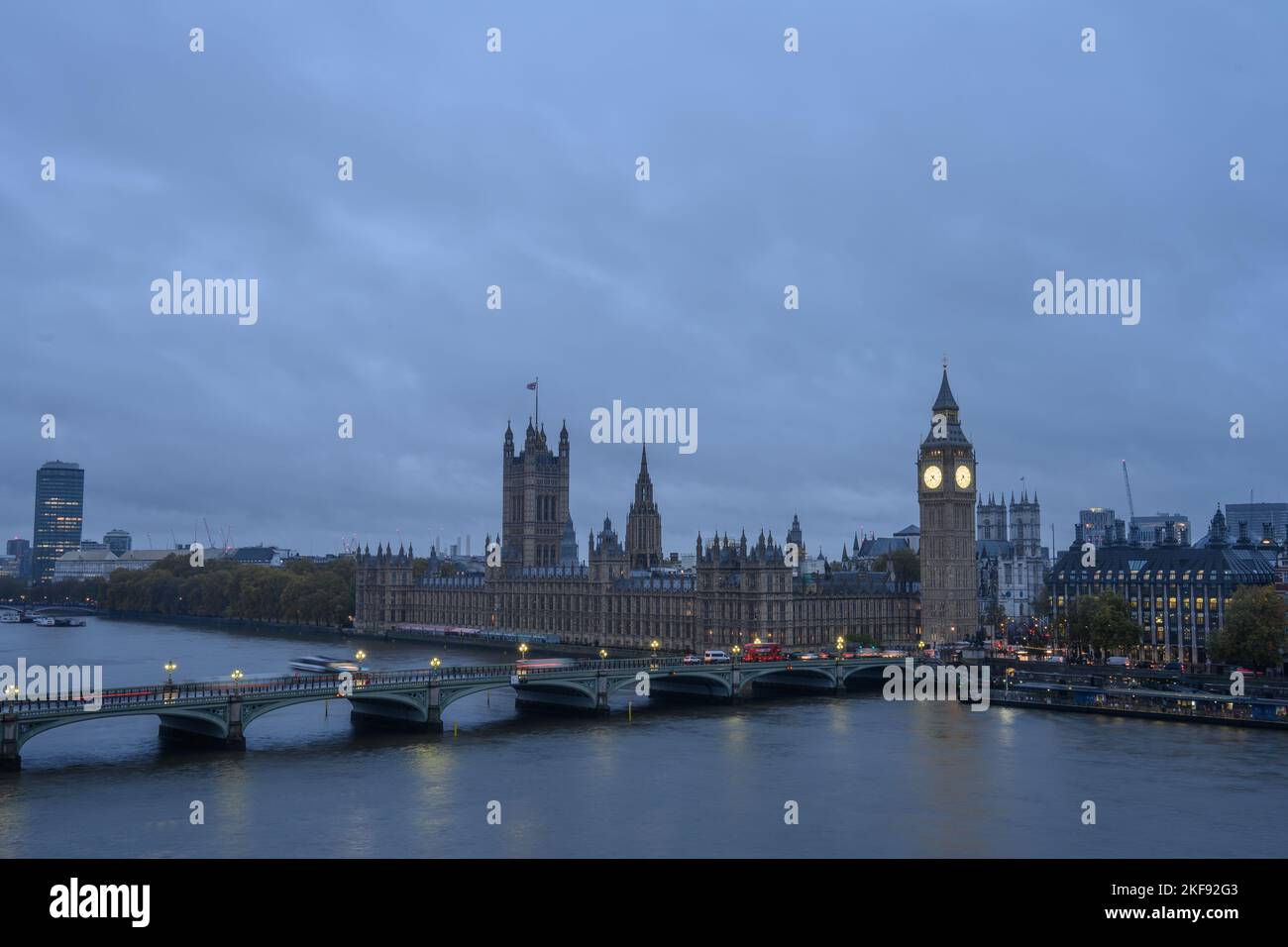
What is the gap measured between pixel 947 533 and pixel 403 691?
8717cm

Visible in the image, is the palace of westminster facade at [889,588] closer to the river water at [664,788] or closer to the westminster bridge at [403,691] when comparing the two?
the westminster bridge at [403,691]

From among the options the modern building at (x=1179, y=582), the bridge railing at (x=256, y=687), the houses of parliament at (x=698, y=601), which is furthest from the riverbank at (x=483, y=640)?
the modern building at (x=1179, y=582)

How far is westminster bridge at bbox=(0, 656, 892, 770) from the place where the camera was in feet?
221

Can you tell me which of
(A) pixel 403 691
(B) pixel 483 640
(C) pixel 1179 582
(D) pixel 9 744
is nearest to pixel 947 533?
(C) pixel 1179 582

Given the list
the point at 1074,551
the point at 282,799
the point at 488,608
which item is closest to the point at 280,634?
the point at 488,608

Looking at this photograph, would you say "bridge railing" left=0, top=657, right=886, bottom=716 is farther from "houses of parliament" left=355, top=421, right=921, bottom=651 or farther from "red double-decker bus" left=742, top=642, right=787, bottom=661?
"houses of parliament" left=355, top=421, right=921, bottom=651

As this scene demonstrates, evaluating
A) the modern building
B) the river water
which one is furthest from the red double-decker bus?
the modern building

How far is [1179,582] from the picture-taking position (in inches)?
5512

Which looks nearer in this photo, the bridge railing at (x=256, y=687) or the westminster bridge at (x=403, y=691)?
the westminster bridge at (x=403, y=691)

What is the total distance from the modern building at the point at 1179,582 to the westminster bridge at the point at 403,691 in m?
43.8

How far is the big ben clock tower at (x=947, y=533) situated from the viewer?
14888cm

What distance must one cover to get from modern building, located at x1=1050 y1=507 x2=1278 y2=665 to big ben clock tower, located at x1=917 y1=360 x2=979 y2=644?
14.6 metres
